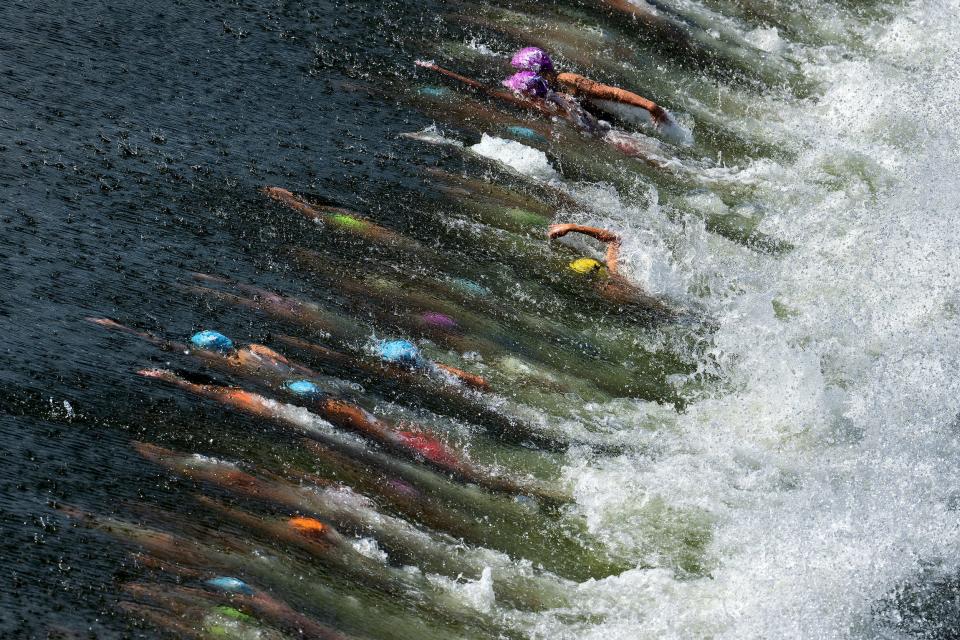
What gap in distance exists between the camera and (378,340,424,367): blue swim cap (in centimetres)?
1106

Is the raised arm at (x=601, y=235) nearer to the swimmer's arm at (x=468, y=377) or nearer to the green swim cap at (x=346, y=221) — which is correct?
the green swim cap at (x=346, y=221)

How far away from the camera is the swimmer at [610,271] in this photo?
42.2ft

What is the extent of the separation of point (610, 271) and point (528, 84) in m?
3.72

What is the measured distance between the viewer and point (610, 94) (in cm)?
1586

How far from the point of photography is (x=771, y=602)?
9.28 meters

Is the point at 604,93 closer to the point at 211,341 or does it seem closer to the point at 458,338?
the point at 458,338

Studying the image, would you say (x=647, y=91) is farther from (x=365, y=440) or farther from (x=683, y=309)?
(x=365, y=440)

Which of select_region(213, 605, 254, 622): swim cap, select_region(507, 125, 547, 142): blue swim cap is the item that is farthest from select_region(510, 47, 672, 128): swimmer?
select_region(213, 605, 254, 622): swim cap

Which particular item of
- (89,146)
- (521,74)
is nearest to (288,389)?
(89,146)

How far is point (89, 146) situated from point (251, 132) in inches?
73.9

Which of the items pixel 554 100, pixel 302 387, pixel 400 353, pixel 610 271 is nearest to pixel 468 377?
pixel 400 353

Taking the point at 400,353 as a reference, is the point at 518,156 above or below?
above

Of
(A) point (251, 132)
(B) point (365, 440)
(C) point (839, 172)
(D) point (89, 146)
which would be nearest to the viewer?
(B) point (365, 440)

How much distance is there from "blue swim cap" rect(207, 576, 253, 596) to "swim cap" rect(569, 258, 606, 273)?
19.6ft
